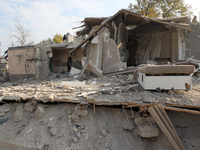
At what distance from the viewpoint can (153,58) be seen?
9.55m

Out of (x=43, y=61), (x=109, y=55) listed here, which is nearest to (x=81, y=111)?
(x=109, y=55)

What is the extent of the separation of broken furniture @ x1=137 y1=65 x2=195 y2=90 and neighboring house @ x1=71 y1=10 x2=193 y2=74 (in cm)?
391

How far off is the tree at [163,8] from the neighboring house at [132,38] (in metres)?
8.88

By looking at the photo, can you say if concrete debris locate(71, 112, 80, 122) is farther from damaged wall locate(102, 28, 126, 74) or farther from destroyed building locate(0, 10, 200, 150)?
damaged wall locate(102, 28, 126, 74)

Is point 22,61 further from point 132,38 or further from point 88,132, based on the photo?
point 132,38

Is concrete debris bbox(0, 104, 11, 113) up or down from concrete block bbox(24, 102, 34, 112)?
down

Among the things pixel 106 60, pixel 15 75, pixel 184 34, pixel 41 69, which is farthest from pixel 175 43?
pixel 15 75

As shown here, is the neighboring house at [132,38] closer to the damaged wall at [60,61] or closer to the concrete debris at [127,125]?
the damaged wall at [60,61]

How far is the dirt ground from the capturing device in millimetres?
2750

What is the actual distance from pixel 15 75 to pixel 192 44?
12.1m

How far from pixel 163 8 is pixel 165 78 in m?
17.8

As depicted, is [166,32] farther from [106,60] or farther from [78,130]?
[78,130]

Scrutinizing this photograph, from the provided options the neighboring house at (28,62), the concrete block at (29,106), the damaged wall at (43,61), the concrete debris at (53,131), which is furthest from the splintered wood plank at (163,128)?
the damaged wall at (43,61)

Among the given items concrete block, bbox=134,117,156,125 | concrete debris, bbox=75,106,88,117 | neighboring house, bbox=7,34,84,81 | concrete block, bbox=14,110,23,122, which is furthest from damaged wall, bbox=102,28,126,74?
concrete block, bbox=14,110,23,122
